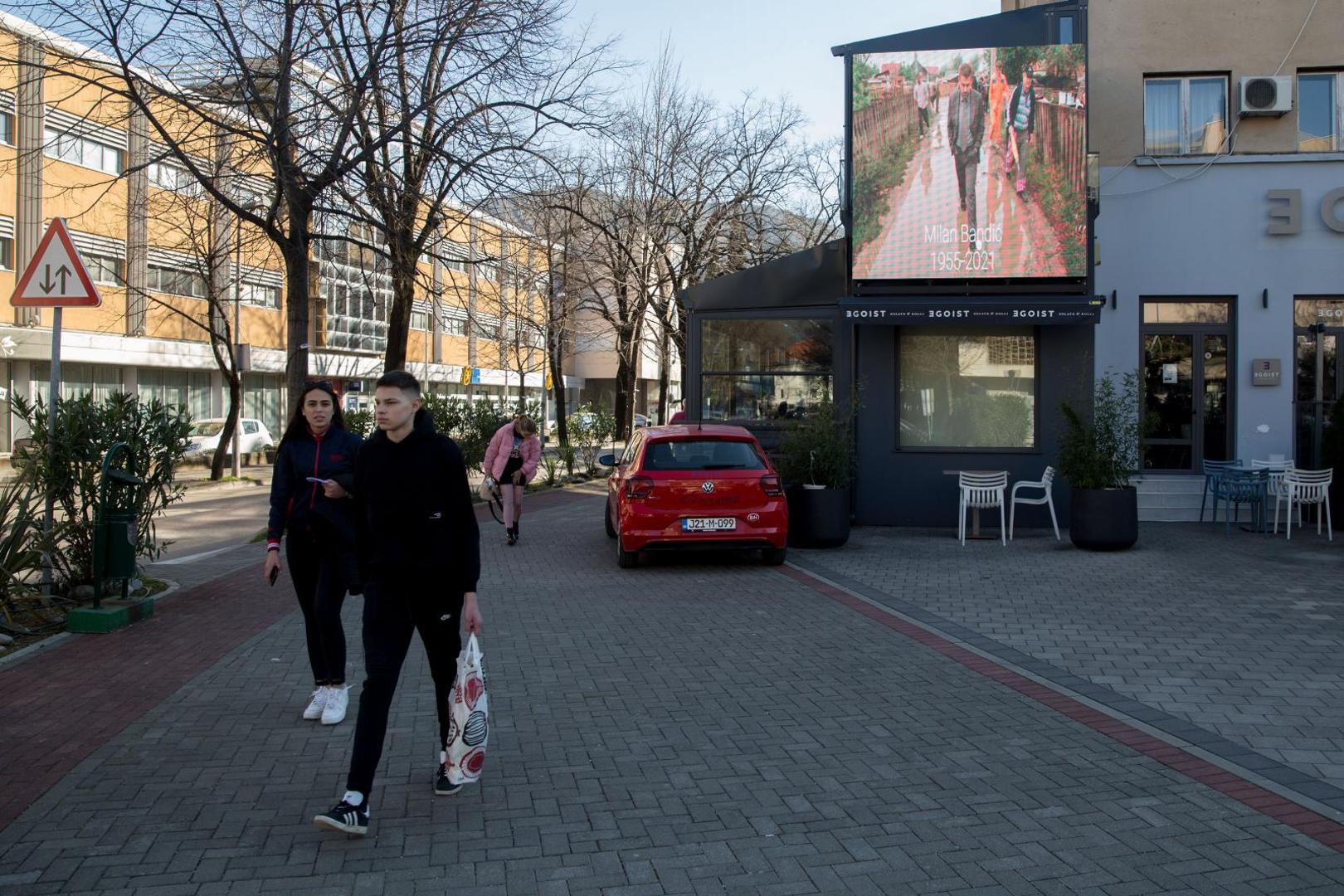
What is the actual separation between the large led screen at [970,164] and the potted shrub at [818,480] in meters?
2.37

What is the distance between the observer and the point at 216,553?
13.5 metres

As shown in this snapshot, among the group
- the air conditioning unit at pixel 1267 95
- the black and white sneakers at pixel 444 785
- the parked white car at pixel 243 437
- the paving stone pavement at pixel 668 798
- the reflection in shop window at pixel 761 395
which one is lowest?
the paving stone pavement at pixel 668 798

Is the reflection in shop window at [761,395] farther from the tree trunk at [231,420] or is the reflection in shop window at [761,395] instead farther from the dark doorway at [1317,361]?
the tree trunk at [231,420]

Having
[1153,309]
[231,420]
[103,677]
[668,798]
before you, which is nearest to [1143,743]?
[668,798]

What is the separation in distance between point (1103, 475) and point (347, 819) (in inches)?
402

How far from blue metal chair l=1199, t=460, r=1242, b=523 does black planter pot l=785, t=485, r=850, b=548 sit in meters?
5.08

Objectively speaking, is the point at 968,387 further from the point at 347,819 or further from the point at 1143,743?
the point at 347,819

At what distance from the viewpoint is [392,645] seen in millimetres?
4625

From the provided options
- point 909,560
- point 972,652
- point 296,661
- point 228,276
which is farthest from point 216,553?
point 228,276

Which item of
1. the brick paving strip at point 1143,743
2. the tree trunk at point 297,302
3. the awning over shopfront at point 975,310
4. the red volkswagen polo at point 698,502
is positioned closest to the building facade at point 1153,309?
the awning over shopfront at point 975,310

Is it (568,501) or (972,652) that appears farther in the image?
(568,501)

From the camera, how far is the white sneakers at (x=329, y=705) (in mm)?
5973

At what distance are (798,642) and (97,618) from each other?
4995 mm

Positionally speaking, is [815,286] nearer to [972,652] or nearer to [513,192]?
[513,192]
